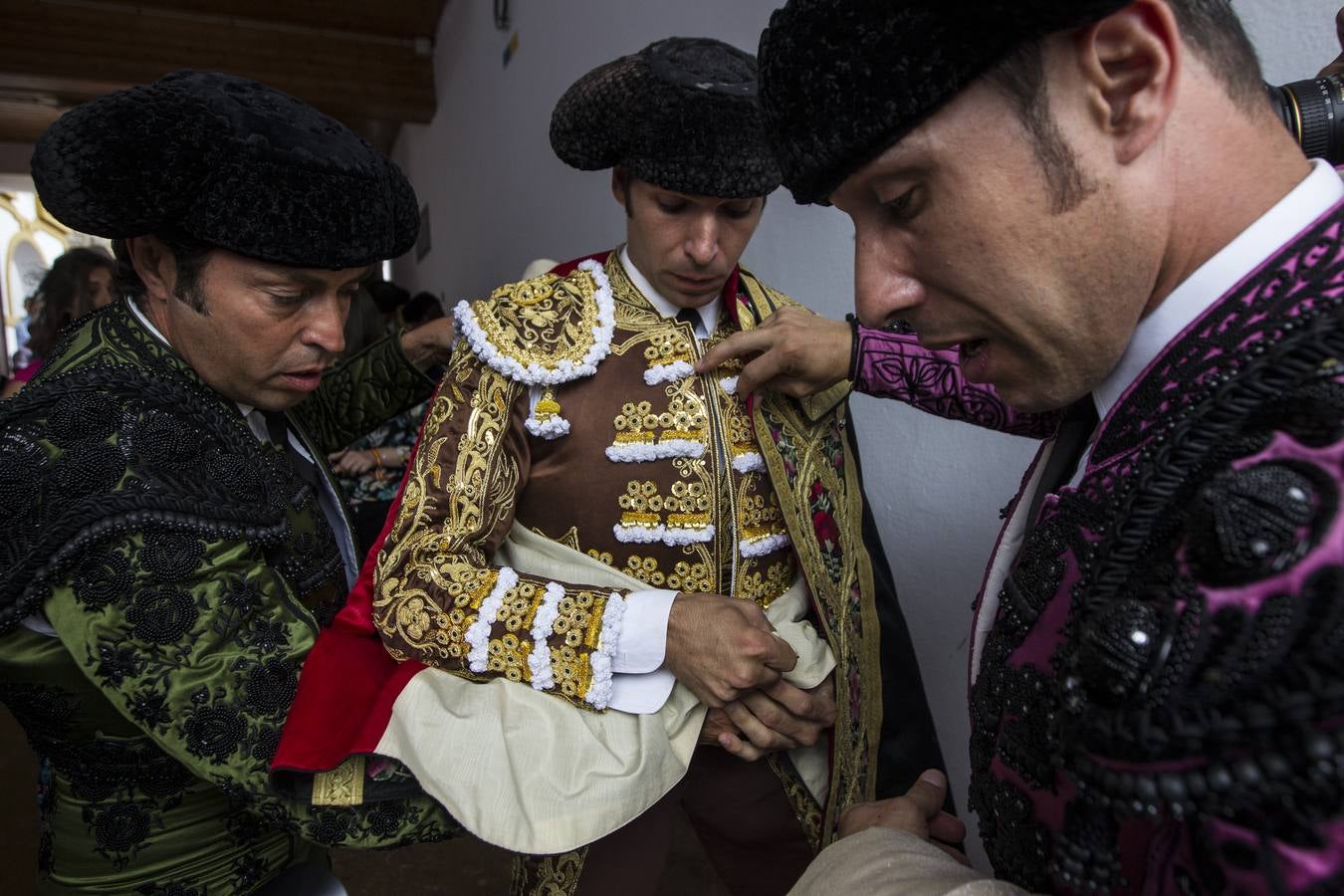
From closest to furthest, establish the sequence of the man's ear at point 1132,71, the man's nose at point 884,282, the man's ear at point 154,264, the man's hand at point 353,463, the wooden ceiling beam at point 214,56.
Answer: the man's ear at point 1132,71 < the man's nose at point 884,282 < the man's ear at point 154,264 < the man's hand at point 353,463 < the wooden ceiling beam at point 214,56

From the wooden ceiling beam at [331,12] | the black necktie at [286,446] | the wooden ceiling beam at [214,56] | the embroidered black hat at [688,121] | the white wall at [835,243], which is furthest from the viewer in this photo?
the wooden ceiling beam at [331,12]

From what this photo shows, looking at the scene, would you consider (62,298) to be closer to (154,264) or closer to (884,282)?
(154,264)

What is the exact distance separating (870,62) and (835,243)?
4.13 ft

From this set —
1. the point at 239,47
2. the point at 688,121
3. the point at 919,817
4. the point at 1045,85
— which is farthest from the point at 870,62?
the point at 239,47

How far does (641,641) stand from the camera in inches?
40.2

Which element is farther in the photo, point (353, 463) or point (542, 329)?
point (353, 463)

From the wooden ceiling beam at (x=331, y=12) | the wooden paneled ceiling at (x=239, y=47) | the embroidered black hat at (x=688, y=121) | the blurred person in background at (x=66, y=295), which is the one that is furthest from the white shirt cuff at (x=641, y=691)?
the wooden ceiling beam at (x=331, y=12)

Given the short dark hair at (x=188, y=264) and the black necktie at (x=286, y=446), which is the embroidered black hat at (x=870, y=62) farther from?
the black necktie at (x=286, y=446)

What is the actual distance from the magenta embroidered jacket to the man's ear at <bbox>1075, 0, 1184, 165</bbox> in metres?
0.13

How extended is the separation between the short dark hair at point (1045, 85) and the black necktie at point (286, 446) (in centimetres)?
106

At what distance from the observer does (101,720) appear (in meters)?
1.00

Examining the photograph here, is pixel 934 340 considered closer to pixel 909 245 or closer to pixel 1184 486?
pixel 909 245

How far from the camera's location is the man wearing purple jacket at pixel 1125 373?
415mm

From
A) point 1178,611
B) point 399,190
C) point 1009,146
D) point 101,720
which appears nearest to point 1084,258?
point 1009,146
